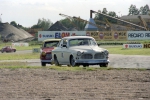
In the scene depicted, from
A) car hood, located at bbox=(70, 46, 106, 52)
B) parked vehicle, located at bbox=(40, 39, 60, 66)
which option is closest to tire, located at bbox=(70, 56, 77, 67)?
car hood, located at bbox=(70, 46, 106, 52)

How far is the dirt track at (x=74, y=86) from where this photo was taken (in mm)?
10652

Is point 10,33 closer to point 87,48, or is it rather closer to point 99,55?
point 87,48

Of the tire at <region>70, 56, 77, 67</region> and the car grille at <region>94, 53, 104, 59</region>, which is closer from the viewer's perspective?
the car grille at <region>94, 53, 104, 59</region>

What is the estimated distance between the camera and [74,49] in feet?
70.9

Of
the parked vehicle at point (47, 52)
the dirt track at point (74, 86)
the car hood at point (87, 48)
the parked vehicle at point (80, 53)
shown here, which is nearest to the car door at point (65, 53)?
the parked vehicle at point (80, 53)

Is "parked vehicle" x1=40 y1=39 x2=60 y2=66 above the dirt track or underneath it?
above

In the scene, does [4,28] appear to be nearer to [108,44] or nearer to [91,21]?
[91,21]

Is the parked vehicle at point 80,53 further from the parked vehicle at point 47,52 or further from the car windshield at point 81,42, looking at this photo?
the parked vehicle at point 47,52

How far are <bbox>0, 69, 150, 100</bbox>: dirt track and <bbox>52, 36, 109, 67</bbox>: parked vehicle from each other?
4775 mm

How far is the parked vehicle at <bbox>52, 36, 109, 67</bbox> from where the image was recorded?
21203 mm

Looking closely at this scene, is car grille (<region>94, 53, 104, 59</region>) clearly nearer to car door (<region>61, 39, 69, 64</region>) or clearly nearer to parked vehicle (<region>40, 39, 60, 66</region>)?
car door (<region>61, 39, 69, 64</region>)

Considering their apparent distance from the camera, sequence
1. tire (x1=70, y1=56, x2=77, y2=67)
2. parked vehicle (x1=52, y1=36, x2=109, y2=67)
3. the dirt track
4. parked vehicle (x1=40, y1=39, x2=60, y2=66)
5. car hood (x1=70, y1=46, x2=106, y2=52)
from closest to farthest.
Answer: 1. the dirt track
2. parked vehicle (x1=52, y1=36, x2=109, y2=67)
3. car hood (x1=70, y1=46, x2=106, y2=52)
4. tire (x1=70, y1=56, x2=77, y2=67)
5. parked vehicle (x1=40, y1=39, x2=60, y2=66)

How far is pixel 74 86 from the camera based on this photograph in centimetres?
1250

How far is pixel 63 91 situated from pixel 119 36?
6810 cm
